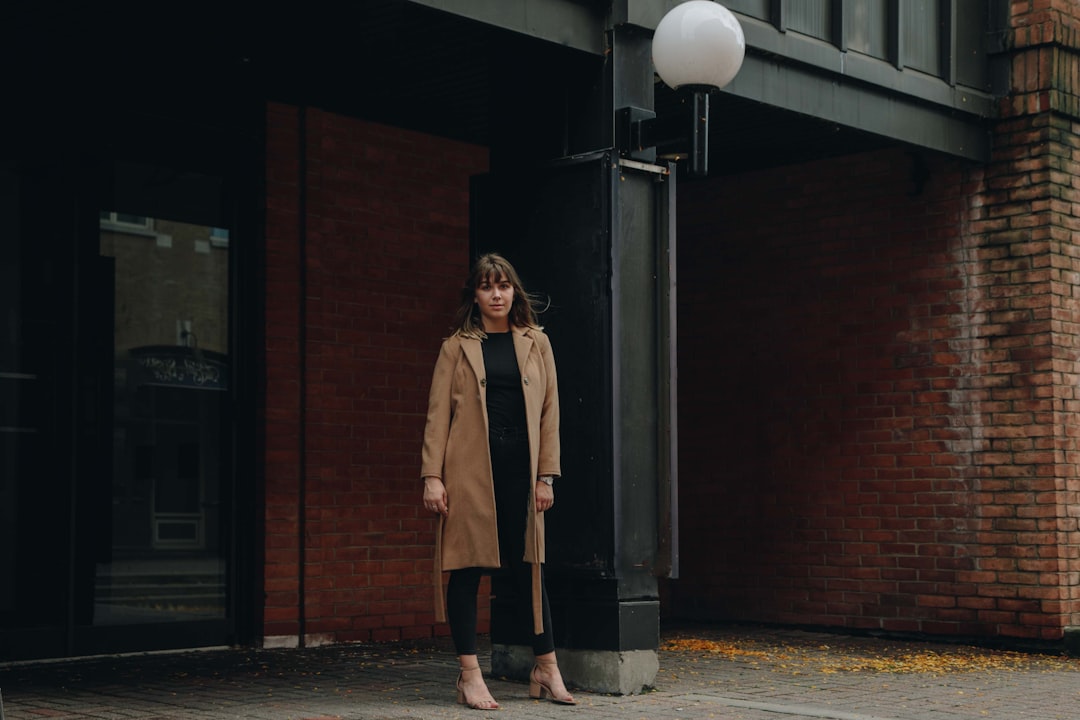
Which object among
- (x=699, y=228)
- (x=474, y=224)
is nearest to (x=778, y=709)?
(x=474, y=224)

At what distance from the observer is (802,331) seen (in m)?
10.8

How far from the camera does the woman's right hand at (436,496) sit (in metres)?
6.49

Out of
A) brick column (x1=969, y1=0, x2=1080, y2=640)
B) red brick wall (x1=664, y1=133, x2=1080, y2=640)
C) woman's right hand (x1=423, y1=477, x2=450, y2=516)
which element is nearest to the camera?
woman's right hand (x1=423, y1=477, x2=450, y2=516)

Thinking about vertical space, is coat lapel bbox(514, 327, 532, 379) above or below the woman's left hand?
above

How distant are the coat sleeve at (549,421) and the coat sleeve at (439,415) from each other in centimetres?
41

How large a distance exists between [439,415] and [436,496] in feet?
1.19

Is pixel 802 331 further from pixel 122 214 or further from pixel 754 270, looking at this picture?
pixel 122 214

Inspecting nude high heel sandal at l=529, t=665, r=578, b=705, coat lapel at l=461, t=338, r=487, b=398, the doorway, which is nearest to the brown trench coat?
coat lapel at l=461, t=338, r=487, b=398

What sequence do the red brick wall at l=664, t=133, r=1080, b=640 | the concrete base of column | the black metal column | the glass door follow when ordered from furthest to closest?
the red brick wall at l=664, t=133, r=1080, b=640 → the glass door → the black metal column → the concrete base of column

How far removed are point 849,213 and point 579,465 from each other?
4.29 meters

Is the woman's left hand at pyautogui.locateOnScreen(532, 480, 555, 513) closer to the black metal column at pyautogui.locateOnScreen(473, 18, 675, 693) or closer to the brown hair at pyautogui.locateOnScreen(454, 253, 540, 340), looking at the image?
the black metal column at pyautogui.locateOnScreen(473, 18, 675, 693)

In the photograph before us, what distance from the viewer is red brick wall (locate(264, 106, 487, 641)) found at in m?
9.22

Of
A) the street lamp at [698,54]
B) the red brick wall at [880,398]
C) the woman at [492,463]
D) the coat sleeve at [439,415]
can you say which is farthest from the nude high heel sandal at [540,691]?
the red brick wall at [880,398]

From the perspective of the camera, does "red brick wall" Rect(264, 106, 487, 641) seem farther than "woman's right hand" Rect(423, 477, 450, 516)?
Yes
